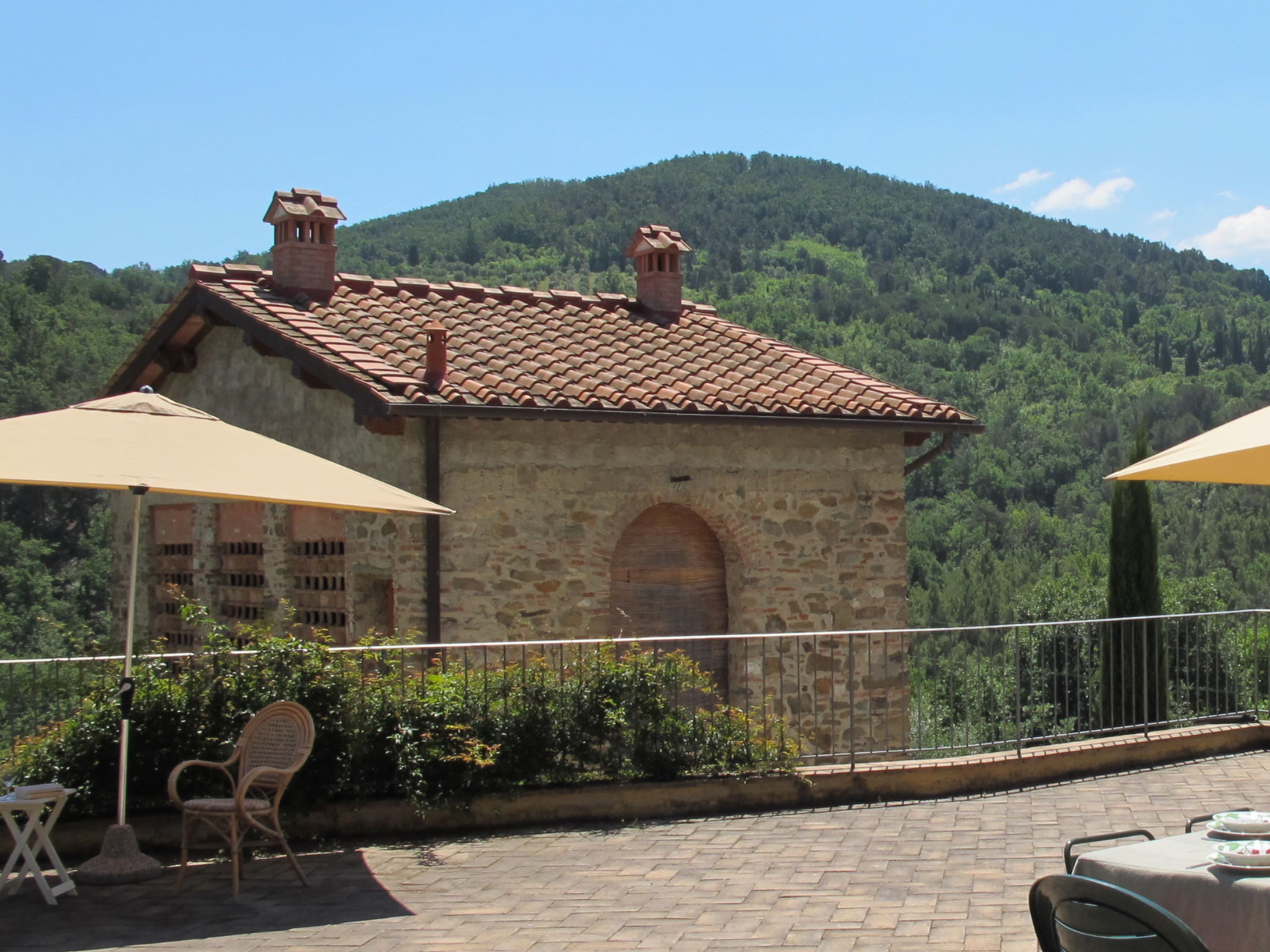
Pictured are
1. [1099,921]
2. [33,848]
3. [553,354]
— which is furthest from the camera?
[553,354]

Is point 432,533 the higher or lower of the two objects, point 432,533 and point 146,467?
the lower

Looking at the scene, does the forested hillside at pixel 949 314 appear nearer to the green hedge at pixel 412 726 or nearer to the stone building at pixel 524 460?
the stone building at pixel 524 460

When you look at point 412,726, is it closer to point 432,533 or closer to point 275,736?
point 275,736

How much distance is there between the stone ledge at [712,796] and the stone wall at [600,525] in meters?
1.87

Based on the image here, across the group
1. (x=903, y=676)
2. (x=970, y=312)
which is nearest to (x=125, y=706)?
(x=903, y=676)

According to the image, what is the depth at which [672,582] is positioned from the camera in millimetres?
12242

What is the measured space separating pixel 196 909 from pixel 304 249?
8349mm

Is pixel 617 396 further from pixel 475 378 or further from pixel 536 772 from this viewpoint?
pixel 536 772

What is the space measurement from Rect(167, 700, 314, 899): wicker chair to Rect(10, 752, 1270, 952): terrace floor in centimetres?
22

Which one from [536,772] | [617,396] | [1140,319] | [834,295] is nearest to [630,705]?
[536,772]

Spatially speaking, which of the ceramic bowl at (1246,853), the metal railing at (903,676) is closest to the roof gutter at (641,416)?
the metal railing at (903,676)

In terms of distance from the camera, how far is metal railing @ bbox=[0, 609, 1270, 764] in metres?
7.42

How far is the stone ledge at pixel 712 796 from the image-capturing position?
7359 mm

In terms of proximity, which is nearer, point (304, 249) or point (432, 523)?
point (432, 523)
